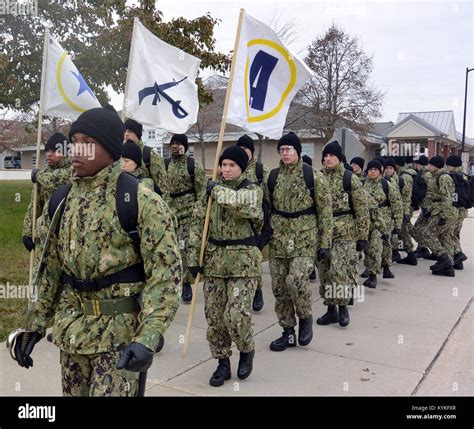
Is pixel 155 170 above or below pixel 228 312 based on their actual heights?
above

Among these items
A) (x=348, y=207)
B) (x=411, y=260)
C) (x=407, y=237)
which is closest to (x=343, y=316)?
Answer: (x=348, y=207)

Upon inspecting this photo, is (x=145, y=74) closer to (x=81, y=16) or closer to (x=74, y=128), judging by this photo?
(x=74, y=128)

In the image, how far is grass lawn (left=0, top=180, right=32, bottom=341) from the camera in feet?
19.6

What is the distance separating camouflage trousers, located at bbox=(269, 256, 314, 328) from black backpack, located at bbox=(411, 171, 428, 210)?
5.82 meters

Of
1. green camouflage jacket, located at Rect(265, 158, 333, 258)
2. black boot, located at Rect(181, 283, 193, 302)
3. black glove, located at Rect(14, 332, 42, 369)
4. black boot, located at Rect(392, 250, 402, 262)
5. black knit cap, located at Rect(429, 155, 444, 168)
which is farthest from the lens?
black boot, located at Rect(392, 250, 402, 262)

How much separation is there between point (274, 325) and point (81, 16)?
459 inches

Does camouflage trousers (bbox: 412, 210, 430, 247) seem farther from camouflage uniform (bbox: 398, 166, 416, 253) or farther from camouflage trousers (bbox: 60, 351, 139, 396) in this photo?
camouflage trousers (bbox: 60, 351, 139, 396)

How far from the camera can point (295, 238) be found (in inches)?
209

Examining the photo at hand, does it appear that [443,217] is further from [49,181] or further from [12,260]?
[12,260]

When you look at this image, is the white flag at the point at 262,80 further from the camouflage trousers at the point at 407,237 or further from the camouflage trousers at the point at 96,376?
the camouflage trousers at the point at 407,237

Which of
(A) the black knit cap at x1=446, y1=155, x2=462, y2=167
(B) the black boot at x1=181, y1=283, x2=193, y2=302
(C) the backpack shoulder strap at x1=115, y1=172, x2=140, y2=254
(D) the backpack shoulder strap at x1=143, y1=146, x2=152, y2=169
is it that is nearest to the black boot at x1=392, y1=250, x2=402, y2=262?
(A) the black knit cap at x1=446, y1=155, x2=462, y2=167

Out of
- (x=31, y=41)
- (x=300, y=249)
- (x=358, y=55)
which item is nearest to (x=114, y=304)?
(x=300, y=249)

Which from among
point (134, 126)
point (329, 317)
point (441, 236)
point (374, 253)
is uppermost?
point (134, 126)

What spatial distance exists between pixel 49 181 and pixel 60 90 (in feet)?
3.96
